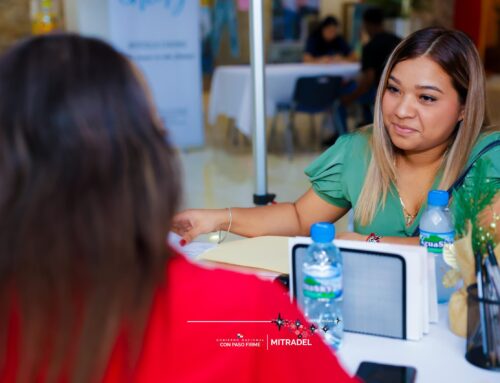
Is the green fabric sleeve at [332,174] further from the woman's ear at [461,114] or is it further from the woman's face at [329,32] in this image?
the woman's face at [329,32]

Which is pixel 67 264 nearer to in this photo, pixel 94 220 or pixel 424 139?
pixel 94 220

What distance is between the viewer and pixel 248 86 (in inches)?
260

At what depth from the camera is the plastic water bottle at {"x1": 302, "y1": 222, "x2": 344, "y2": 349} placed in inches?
43.2

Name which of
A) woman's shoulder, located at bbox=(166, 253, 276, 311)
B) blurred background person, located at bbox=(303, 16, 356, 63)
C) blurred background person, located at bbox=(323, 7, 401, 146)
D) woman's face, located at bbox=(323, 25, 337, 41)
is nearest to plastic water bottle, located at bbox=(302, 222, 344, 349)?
woman's shoulder, located at bbox=(166, 253, 276, 311)

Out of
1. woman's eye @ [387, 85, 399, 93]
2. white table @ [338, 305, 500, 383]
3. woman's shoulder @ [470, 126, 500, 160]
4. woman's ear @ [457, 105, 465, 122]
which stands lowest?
white table @ [338, 305, 500, 383]

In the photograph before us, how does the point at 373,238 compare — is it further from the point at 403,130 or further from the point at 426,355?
the point at 426,355

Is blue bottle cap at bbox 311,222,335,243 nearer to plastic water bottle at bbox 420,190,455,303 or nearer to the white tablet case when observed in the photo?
the white tablet case

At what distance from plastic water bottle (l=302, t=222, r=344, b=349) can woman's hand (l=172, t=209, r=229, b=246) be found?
2.18 feet

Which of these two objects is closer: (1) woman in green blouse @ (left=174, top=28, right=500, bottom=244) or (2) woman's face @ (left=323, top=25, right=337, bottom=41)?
(1) woman in green blouse @ (left=174, top=28, right=500, bottom=244)

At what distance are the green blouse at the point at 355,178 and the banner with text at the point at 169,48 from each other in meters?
4.59

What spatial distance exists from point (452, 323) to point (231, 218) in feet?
2.77

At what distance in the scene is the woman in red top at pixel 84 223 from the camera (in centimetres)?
60

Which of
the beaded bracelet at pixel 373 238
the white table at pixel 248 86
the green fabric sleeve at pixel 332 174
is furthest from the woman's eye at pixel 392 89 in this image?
the white table at pixel 248 86

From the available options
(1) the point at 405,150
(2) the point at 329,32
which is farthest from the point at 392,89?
(2) the point at 329,32
